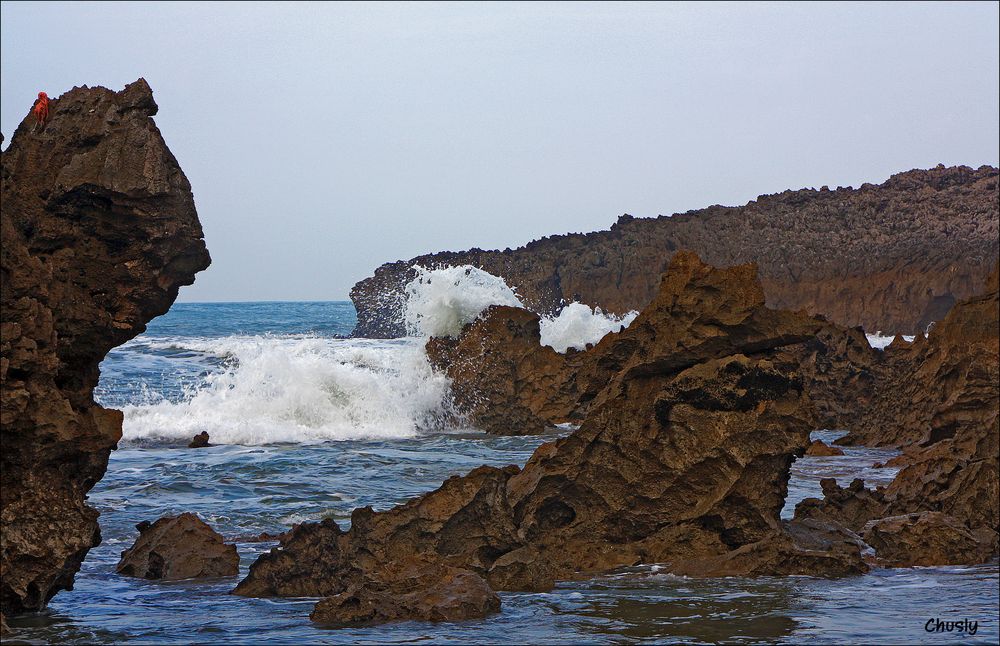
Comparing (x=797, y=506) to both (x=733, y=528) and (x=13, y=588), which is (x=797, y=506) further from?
(x=13, y=588)

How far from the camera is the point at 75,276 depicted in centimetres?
649

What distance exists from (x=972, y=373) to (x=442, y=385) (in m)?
10.4

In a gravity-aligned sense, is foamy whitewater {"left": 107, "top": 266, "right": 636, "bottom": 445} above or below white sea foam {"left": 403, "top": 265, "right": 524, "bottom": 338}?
below

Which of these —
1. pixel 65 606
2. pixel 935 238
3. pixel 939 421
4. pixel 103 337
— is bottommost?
pixel 65 606

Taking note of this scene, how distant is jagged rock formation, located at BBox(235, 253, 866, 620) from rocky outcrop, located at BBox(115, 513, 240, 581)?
1028 millimetres

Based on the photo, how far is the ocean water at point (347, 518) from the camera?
6188 mm

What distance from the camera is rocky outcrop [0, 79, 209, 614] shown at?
6098mm

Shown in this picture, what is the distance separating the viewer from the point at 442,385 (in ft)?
64.4

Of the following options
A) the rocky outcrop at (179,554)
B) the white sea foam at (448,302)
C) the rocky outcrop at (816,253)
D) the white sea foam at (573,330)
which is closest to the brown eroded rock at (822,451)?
the white sea foam at (448,302)

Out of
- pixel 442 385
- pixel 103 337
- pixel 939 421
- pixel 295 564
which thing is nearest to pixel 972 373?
pixel 939 421

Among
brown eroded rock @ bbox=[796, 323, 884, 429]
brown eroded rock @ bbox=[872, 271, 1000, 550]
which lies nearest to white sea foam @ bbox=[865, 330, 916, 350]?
brown eroded rock @ bbox=[796, 323, 884, 429]

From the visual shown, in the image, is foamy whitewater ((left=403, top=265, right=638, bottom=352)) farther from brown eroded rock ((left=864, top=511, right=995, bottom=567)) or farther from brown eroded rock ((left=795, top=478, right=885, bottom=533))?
brown eroded rock ((left=864, top=511, right=995, bottom=567))

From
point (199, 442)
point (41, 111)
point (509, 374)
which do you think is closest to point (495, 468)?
point (41, 111)

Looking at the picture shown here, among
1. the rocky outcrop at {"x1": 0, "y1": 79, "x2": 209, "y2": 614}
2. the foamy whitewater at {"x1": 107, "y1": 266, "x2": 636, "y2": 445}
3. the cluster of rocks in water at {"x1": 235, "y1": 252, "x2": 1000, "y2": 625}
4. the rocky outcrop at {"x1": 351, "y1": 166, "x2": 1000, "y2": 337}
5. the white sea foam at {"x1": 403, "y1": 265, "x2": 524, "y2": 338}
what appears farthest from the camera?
the rocky outcrop at {"x1": 351, "y1": 166, "x2": 1000, "y2": 337}
